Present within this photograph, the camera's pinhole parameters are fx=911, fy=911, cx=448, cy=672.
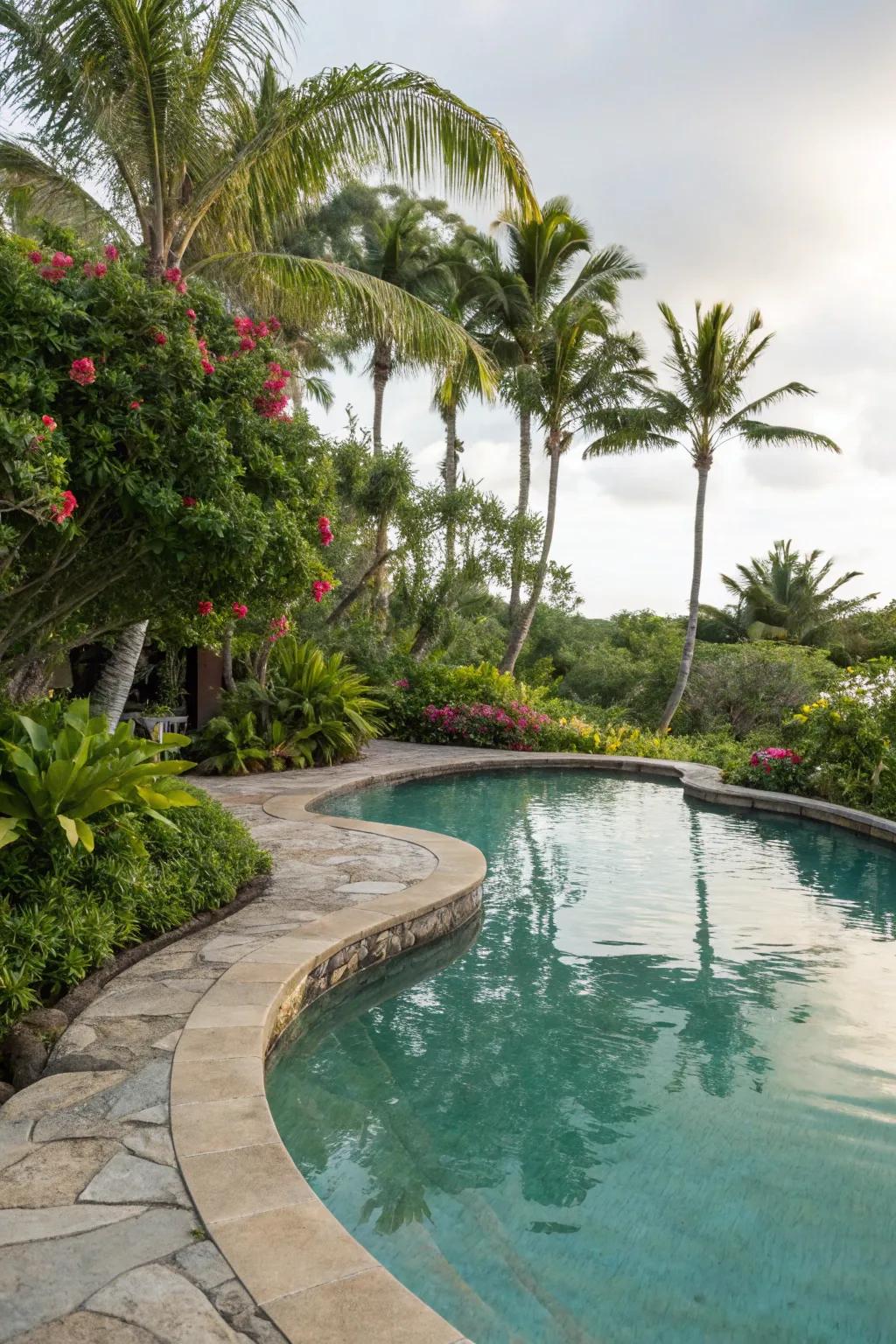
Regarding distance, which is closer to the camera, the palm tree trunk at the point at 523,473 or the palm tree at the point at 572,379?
the palm tree trunk at the point at 523,473

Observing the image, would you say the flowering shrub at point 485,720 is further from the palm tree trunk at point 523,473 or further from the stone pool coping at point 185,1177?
the stone pool coping at point 185,1177

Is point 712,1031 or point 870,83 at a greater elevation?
point 870,83

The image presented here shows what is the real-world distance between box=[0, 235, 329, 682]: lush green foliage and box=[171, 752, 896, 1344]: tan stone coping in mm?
2071

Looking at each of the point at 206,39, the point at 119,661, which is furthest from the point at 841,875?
the point at 206,39

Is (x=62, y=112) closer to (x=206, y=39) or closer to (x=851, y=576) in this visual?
(x=206, y=39)

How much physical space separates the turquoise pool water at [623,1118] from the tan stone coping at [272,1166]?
0.32 meters

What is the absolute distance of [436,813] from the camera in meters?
9.95

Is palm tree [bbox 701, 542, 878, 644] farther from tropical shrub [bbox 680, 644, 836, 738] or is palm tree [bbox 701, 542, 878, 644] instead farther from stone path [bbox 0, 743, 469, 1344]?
stone path [bbox 0, 743, 469, 1344]

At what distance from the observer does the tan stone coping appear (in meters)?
2.04

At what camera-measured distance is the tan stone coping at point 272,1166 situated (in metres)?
2.04

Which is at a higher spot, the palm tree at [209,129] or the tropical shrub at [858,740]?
the palm tree at [209,129]

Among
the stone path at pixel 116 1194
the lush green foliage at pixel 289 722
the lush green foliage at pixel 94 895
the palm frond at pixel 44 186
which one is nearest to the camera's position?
the stone path at pixel 116 1194

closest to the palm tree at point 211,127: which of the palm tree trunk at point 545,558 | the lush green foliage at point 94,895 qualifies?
the lush green foliage at point 94,895

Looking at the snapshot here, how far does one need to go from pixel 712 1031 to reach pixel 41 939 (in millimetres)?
3218
